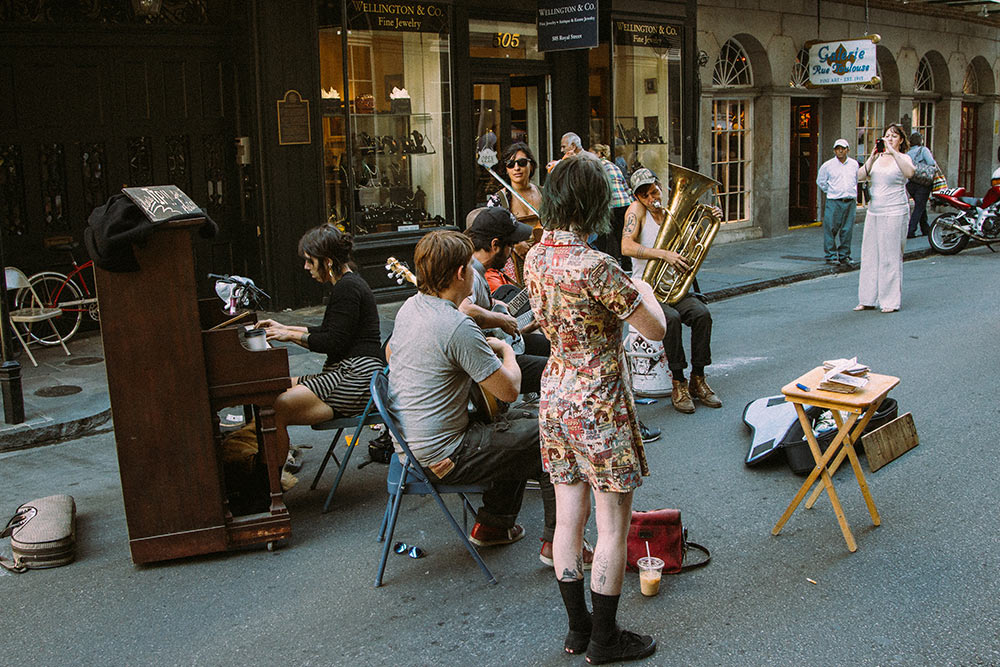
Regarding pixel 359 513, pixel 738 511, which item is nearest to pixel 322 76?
pixel 359 513

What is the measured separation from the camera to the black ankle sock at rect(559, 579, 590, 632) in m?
3.83

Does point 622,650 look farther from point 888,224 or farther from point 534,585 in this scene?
point 888,224

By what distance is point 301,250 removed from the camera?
573 cm

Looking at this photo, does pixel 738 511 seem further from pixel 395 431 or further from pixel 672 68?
pixel 672 68

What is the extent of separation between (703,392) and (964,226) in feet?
34.0

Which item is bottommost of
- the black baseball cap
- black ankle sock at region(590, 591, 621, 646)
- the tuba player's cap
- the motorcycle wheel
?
black ankle sock at region(590, 591, 621, 646)

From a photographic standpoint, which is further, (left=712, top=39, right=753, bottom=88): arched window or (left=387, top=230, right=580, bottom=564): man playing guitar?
(left=712, top=39, right=753, bottom=88): arched window

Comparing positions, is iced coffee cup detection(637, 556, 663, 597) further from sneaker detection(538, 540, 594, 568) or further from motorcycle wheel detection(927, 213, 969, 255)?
motorcycle wheel detection(927, 213, 969, 255)

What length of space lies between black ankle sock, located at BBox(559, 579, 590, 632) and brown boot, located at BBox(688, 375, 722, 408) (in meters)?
3.57

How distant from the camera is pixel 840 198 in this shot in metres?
14.8

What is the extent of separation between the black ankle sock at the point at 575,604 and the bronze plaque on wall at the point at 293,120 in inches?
307

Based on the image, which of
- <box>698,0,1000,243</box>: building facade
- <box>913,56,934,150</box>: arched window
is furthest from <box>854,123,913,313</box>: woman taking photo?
<box>913,56,934,150</box>: arched window

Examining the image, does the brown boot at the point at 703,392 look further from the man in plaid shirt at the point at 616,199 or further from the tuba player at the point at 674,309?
the man in plaid shirt at the point at 616,199

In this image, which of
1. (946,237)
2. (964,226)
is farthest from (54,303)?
(964,226)
